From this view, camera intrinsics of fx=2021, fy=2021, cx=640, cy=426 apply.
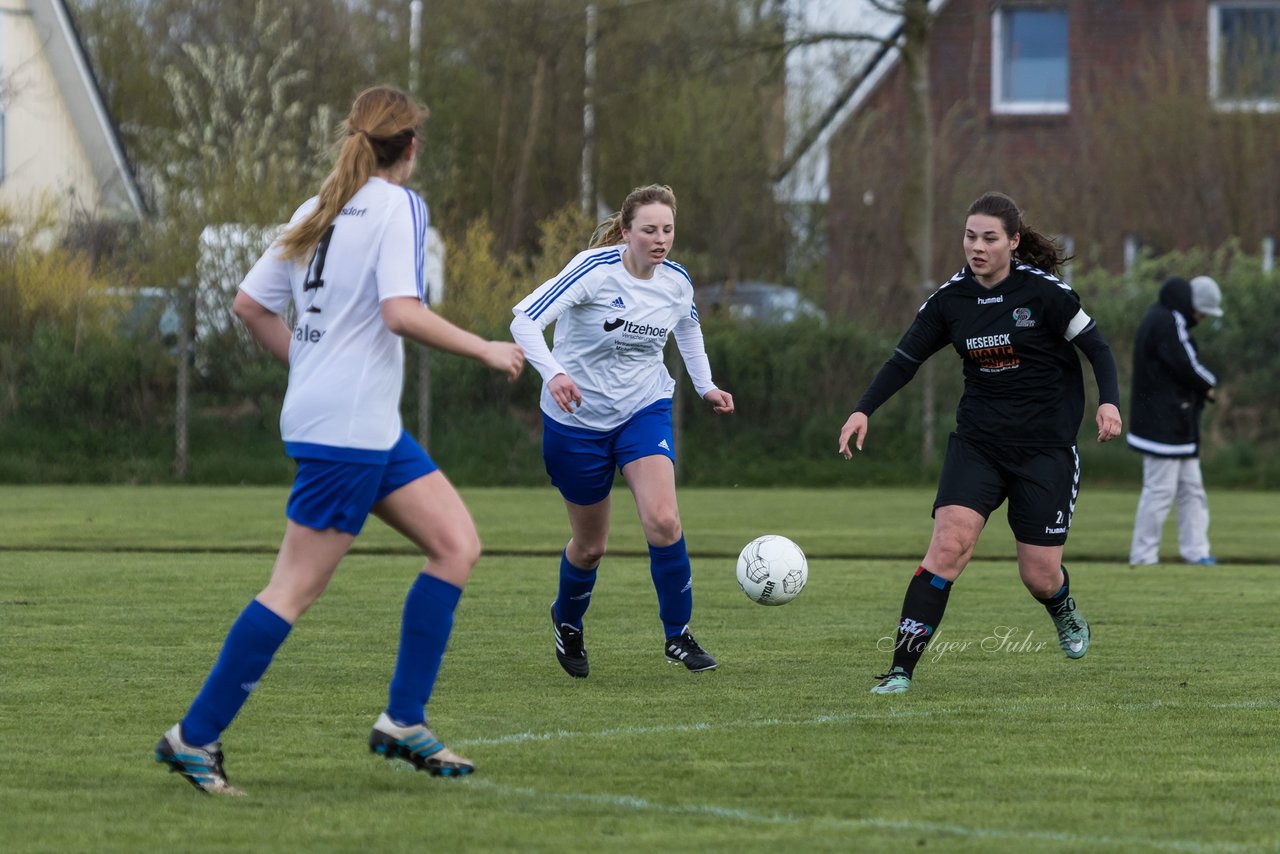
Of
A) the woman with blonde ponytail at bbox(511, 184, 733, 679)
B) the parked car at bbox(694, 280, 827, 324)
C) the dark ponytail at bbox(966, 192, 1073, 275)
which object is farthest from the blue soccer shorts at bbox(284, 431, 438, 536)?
the parked car at bbox(694, 280, 827, 324)

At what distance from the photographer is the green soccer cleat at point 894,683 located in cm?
769

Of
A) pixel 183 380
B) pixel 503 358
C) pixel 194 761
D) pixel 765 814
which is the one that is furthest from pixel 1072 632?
pixel 183 380

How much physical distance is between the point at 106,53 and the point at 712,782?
33109 mm

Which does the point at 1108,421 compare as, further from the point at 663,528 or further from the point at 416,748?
the point at 416,748

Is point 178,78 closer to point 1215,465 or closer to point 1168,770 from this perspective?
point 1215,465

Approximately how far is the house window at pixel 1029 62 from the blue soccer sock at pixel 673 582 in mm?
27446

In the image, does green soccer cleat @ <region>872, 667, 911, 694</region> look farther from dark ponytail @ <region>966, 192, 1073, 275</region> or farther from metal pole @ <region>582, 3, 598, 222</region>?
metal pole @ <region>582, 3, 598, 222</region>

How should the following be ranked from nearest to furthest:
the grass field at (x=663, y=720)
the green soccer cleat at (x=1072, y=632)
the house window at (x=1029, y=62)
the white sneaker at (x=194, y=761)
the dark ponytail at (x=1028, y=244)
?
the grass field at (x=663, y=720) → the white sneaker at (x=194, y=761) → the dark ponytail at (x=1028, y=244) → the green soccer cleat at (x=1072, y=632) → the house window at (x=1029, y=62)

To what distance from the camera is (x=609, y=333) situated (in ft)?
27.4

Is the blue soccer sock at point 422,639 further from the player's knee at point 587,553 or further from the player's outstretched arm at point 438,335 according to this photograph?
the player's knee at point 587,553

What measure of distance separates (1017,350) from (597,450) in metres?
1.76

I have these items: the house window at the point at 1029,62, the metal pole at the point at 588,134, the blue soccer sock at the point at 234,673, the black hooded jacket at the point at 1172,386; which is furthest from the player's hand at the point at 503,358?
the house window at the point at 1029,62

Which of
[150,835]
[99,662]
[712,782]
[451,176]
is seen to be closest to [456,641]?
[99,662]

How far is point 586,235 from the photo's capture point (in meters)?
27.3
